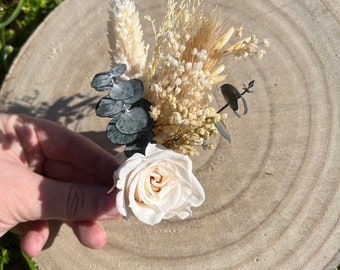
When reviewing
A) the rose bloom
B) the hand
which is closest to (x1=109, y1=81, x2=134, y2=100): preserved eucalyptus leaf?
the rose bloom

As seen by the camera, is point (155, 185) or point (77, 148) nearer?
point (155, 185)

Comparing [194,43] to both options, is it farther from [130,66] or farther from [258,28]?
[258,28]

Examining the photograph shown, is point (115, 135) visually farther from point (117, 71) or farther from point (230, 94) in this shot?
point (230, 94)

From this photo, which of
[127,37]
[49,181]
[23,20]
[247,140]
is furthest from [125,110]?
[23,20]

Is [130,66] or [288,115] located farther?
[288,115]

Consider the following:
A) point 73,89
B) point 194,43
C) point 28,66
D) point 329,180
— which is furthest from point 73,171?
point 329,180

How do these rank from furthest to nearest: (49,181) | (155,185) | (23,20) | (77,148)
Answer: (23,20), (77,148), (49,181), (155,185)
